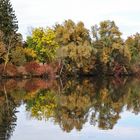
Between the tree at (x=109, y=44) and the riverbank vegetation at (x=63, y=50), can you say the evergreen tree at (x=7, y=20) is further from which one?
the tree at (x=109, y=44)

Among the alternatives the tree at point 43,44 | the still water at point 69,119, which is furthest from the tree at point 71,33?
the still water at point 69,119

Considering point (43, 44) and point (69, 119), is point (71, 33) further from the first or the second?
point (69, 119)

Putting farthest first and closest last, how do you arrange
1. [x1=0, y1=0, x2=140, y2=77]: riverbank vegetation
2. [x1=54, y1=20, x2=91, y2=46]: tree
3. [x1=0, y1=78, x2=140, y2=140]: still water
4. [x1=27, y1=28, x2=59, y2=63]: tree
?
[x1=27, y1=28, x2=59, y2=63]: tree < [x1=54, y1=20, x2=91, y2=46]: tree < [x1=0, y1=0, x2=140, y2=77]: riverbank vegetation < [x1=0, y1=78, x2=140, y2=140]: still water

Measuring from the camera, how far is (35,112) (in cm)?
2859

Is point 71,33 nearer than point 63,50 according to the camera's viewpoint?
No

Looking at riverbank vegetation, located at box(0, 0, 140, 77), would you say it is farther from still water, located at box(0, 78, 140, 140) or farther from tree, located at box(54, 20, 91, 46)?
still water, located at box(0, 78, 140, 140)

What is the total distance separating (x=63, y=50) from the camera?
260 feet


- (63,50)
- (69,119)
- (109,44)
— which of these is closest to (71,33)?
(63,50)

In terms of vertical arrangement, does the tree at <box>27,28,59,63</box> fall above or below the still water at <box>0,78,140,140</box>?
above

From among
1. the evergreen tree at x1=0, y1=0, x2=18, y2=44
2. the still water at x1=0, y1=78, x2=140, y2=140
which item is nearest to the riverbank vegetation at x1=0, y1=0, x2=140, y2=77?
the evergreen tree at x1=0, y1=0, x2=18, y2=44

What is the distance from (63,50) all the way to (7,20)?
10.4 m

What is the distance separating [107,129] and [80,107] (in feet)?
32.2

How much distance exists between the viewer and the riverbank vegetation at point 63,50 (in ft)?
257

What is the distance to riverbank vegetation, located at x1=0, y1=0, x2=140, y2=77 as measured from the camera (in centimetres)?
7844
